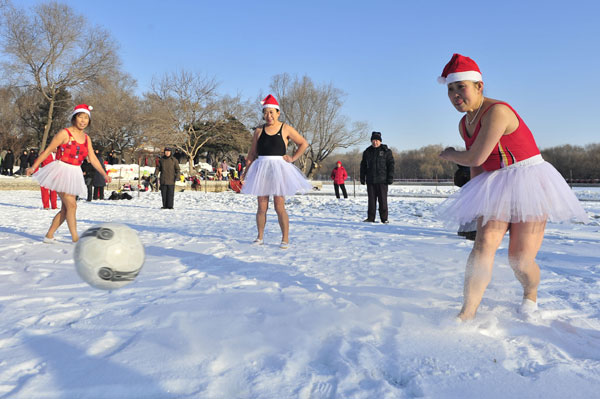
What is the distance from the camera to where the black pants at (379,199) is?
939 centimetres

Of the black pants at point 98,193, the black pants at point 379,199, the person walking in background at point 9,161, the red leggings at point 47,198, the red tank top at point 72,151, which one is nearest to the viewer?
the red tank top at point 72,151

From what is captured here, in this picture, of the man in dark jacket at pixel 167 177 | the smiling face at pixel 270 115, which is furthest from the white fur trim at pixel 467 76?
the man in dark jacket at pixel 167 177

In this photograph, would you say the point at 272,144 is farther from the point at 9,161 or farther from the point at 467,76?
the point at 9,161

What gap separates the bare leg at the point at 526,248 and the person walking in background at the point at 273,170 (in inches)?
133

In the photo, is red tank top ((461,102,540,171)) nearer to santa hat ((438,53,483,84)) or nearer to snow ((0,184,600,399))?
santa hat ((438,53,483,84))

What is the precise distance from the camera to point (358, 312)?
297 centimetres

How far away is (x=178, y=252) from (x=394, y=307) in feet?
10.8

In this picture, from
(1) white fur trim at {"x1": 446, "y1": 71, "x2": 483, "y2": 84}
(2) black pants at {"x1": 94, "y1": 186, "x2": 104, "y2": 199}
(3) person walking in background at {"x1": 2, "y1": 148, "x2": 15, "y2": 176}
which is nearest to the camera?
(1) white fur trim at {"x1": 446, "y1": 71, "x2": 483, "y2": 84}

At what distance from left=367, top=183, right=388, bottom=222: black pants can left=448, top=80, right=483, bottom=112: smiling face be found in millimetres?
6583

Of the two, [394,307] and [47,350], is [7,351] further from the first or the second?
[394,307]

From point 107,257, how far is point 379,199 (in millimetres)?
7294

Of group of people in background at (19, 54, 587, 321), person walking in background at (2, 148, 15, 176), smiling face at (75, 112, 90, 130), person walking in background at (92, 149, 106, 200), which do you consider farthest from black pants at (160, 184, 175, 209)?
person walking in background at (2, 148, 15, 176)

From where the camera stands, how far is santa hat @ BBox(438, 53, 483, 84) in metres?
2.79

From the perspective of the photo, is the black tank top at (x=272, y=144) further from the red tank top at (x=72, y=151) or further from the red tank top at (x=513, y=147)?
the red tank top at (x=513, y=147)
